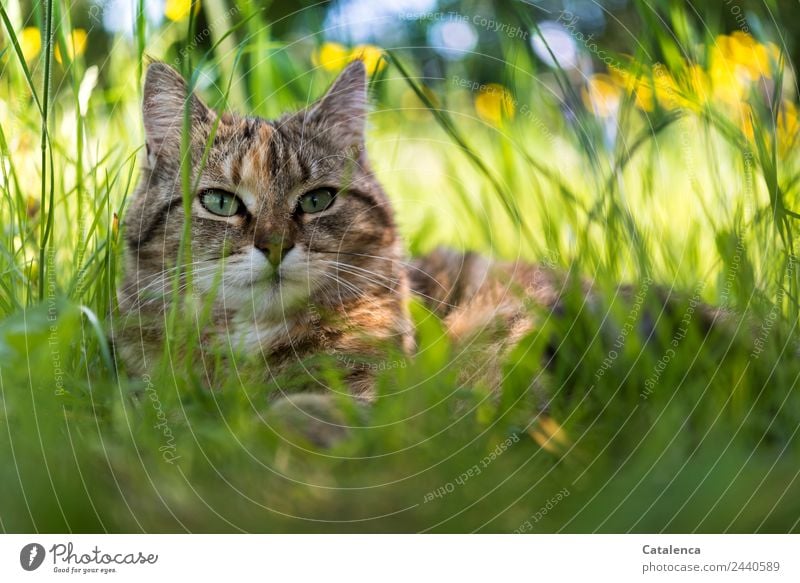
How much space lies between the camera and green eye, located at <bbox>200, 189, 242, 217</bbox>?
59.0 inches

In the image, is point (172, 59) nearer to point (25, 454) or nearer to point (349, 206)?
point (349, 206)

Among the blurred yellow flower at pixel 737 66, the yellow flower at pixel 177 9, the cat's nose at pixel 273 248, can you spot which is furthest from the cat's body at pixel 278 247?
the blurred yellow flower at pixel 737 66

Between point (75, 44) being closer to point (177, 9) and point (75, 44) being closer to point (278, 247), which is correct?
point (177, 9)

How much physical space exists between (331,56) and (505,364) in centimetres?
109

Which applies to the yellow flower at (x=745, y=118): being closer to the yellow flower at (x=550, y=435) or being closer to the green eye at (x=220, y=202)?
the yellow flower at (x=550, y=435)

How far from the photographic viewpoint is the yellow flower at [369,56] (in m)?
1.67

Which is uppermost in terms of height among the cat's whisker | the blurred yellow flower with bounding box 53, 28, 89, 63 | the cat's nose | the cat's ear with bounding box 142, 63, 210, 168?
the blurred yellow flower with bounding box 53, 28, 89, 63

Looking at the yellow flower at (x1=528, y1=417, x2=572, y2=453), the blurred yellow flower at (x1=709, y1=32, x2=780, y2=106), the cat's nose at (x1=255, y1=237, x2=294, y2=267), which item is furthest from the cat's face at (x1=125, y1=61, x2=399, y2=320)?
the blurred yellow flower at (x1=709, y1=32, x2=780, y2=106)

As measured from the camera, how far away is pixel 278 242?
144 cm

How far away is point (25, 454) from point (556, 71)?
50.3 inches

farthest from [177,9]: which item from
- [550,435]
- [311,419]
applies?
[550,435]

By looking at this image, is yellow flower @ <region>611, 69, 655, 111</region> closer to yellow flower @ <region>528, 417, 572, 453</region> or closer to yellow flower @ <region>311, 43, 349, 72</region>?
yellow flower @ <region>311, 43, 349, 72</region>
